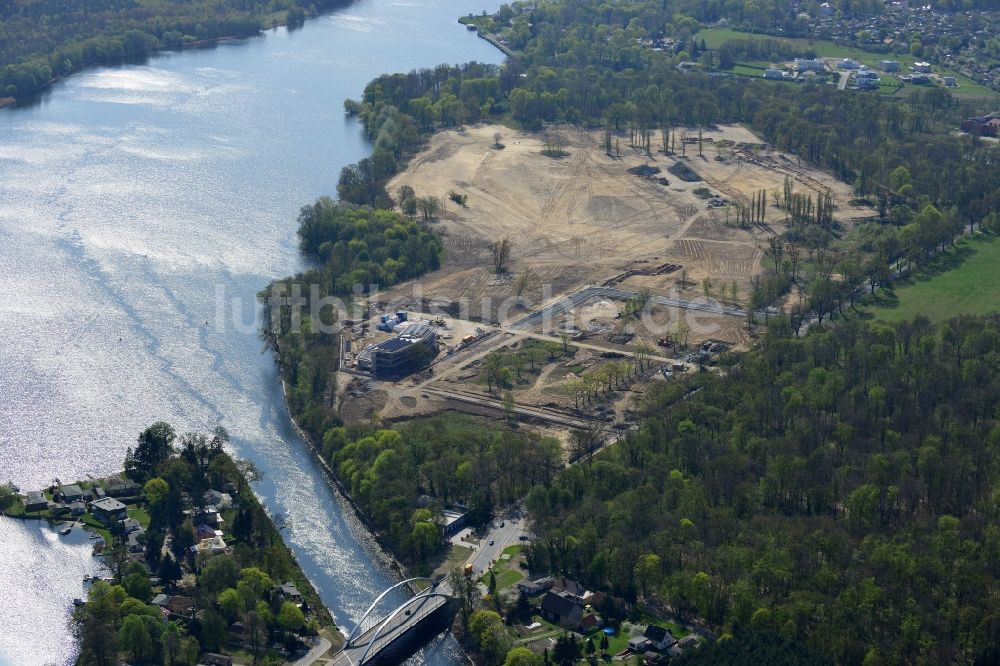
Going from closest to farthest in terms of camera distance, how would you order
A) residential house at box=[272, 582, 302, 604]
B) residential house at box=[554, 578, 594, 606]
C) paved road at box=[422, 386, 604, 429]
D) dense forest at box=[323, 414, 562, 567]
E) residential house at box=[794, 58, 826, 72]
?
residential house at box=[554, 578, 594, 606] < residential house at box=[272, 582, 302, 604] < dense forest at box=[323, 414, 562, 567] < paved road at box=[422, 386, 604, 429] < residential house at box=[794, 58, 826, 72]

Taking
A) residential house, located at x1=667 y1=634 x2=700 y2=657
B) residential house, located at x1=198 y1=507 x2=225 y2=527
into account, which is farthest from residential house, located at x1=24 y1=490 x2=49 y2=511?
residential house, located at x1=667 y1=634 x2=700 y2=657

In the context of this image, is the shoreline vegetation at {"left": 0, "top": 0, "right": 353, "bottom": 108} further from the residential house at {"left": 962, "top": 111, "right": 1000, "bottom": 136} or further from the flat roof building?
the residential house at {"left": 962, "top": 111, "right": 1000, "bottom": 136}

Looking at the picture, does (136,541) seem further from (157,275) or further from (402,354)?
(157,275)

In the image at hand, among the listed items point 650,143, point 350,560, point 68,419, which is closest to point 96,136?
point 650,143

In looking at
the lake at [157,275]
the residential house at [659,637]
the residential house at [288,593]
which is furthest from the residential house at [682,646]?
the residential house at [288,593]

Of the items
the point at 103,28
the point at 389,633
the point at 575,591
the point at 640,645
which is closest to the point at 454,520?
the point at 575,591

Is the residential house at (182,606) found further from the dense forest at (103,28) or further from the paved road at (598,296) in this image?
the dense forest at (103,28)
